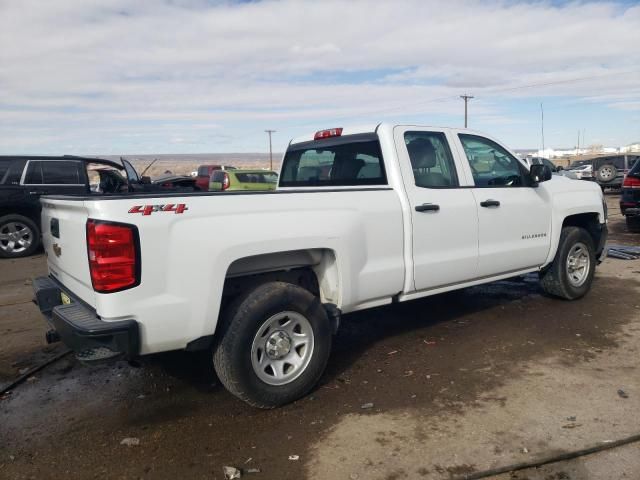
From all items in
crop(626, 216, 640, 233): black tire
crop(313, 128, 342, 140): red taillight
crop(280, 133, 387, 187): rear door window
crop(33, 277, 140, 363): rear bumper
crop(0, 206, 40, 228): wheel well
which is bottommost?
crop(626, 216, 640, 233): black tire

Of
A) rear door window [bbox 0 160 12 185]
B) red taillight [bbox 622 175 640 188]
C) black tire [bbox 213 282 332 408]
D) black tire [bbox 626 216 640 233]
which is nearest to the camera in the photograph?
black tire [bbox 213 282 332 408]

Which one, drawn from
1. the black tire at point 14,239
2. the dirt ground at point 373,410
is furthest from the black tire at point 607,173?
the black tire at point 14,239

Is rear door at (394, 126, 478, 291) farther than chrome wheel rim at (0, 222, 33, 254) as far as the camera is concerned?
No

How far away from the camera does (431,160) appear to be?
4.60m

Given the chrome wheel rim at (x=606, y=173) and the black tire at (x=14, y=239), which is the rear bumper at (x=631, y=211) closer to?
the chrome wheel rim at (x=606, y=173)

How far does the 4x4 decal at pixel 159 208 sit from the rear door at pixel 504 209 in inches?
105

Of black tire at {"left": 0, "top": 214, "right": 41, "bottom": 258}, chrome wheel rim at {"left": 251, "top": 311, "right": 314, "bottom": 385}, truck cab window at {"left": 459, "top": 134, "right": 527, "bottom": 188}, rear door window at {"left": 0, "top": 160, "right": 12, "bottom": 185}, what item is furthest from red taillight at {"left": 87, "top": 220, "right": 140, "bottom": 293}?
rear door window at {"left": 0, "top": 160, "right": 12, "bottom": 185}

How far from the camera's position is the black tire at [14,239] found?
9867mm

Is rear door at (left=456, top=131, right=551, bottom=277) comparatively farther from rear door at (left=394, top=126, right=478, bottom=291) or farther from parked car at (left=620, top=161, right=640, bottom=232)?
parked car at (left=620, top=161, right=640, bottom=232)

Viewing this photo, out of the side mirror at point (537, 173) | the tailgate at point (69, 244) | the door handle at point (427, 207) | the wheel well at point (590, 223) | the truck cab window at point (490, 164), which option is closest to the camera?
the tailgate at point (69, 244)

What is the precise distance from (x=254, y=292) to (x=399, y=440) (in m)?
1.27

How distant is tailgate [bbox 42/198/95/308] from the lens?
3143 millimetres

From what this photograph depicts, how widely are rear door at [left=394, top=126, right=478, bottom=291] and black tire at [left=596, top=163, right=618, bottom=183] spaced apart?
19380 millimetres

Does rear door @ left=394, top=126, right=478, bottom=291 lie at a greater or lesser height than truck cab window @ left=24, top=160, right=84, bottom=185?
lesser
